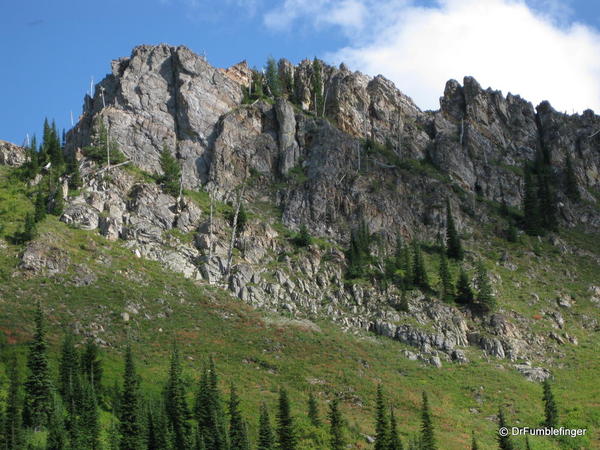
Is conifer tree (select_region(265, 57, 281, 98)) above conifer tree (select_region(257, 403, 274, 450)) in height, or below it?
above

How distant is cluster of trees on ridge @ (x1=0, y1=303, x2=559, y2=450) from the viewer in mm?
64500

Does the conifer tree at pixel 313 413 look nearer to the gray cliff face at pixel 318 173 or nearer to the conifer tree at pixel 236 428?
the conifer tree at pixel 236 428

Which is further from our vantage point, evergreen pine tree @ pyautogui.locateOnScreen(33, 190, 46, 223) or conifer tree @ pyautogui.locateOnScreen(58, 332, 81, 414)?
evergreen pine tree @ pyautogui.locateOnScreen(33, 190, 46, 223)

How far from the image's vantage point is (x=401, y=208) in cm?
13362

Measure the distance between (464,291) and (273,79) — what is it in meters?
73.4

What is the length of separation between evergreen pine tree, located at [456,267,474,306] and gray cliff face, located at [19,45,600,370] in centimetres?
303

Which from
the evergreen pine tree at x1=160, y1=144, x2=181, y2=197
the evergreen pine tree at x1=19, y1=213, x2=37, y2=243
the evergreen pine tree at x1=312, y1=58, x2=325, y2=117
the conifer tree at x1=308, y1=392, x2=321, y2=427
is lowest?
the conifer tree at x1=308, y1=392, x2=321, y2=427

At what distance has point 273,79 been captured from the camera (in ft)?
515

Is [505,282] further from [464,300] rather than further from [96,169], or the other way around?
[96,169]

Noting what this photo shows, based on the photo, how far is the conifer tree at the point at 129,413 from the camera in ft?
217

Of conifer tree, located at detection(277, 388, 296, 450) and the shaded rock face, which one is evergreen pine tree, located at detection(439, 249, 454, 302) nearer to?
conifer tree, located at detection(277, 388, 296, 450)

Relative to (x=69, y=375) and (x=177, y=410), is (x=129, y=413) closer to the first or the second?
(x=177, y=410)

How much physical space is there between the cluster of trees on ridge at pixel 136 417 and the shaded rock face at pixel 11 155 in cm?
6656

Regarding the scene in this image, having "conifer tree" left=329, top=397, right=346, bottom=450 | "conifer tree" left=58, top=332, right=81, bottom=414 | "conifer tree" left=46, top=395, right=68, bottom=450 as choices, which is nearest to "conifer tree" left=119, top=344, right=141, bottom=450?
"conifer tree" left=58, top=332, right=81, bottom=414
